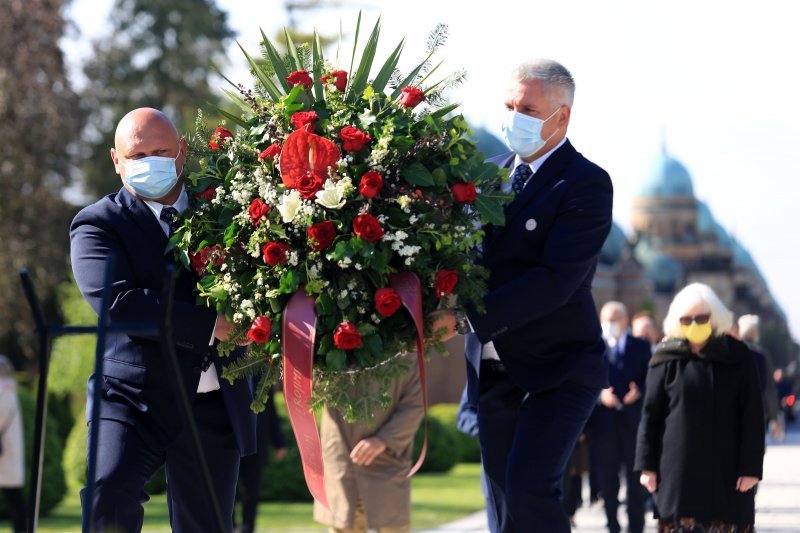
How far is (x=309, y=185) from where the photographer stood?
5.06m

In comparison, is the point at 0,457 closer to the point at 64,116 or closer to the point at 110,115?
the point at 64,116

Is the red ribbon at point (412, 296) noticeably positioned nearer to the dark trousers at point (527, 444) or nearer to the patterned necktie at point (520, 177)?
the dark trousers at point (527, 444)

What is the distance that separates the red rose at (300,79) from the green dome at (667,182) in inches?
3981

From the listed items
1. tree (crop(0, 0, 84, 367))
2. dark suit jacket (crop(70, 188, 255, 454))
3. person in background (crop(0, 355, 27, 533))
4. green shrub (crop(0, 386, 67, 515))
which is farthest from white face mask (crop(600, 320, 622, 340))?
tree (crop(0, 0, 84, 367))

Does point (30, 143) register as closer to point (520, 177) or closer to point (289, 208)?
point (520, 177)

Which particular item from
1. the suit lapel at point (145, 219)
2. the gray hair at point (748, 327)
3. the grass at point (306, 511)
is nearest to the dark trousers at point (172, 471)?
the suit lapel at point (145, 219)

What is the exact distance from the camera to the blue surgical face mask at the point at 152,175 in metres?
5.48

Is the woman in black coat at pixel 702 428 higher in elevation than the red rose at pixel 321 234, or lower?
lower

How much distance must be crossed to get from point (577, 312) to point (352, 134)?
133 centimetres

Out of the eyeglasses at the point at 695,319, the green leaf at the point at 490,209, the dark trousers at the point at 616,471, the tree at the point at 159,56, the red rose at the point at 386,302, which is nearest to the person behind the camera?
the red rose at the point at 386,302

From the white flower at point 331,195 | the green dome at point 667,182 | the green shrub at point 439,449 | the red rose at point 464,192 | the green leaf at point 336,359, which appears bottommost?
the green shrub at point 439,449

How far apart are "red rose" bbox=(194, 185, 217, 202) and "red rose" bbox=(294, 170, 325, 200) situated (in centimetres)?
53

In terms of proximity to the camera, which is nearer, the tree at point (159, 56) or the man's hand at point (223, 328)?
the man's hand at point (223, 328)

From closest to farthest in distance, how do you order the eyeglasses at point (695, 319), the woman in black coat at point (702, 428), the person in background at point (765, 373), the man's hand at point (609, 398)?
the woman in black coat at point (702, 428)
the eyeglasses at point (695, 319)
the man's hand at point (609, 398)
the person in background at point (765, 373)
